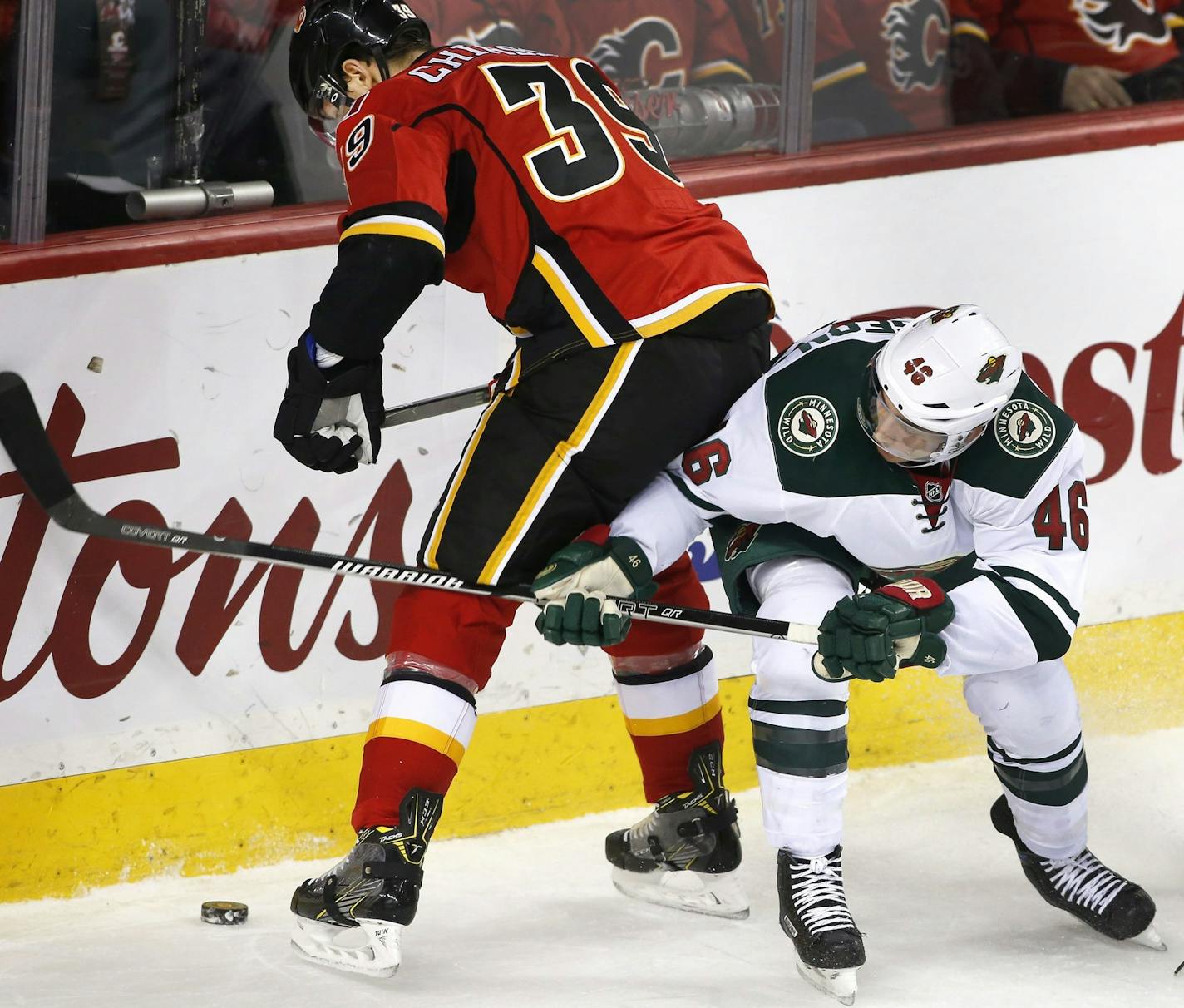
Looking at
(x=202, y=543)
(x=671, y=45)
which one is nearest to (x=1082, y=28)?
(x=671, y=45)

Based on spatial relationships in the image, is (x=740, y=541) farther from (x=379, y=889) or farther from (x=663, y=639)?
(x=379, y=889)

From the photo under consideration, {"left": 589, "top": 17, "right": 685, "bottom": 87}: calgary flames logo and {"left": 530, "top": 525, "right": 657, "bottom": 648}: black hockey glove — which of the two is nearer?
{"left": 530, "top": 525, "right": 657, "bottom": 648}: black hockey glove

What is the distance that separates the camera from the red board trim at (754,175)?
284cm

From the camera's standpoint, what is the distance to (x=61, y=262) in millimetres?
2805

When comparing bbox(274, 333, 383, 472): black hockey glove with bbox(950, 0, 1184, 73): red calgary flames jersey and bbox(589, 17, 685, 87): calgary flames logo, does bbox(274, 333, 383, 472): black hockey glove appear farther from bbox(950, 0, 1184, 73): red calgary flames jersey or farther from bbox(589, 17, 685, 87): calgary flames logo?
bbox(950, 0, 1184, 73): red calgary flames jersey

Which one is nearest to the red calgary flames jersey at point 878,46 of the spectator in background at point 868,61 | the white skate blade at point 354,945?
the spectator in background at point 868,61

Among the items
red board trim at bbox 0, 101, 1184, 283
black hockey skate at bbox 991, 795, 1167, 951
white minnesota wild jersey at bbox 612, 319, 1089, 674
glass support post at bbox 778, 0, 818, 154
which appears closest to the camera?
white minnesota wild jersey at bbox 612, 319, 1089, 674

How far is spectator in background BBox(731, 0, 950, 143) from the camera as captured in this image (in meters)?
3.50

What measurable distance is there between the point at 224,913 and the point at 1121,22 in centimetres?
264

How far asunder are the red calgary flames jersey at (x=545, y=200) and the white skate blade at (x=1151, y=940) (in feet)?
3.78

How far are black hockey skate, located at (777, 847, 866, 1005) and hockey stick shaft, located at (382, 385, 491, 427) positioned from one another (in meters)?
0.91

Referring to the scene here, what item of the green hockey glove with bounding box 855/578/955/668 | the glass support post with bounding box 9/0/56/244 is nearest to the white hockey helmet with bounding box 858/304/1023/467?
the green hockey glove with bounding box 855/578/955/668

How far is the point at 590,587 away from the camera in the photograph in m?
2.54

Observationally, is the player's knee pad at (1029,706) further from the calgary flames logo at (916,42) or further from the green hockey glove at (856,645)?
the calgary flames logo at (916,42)
